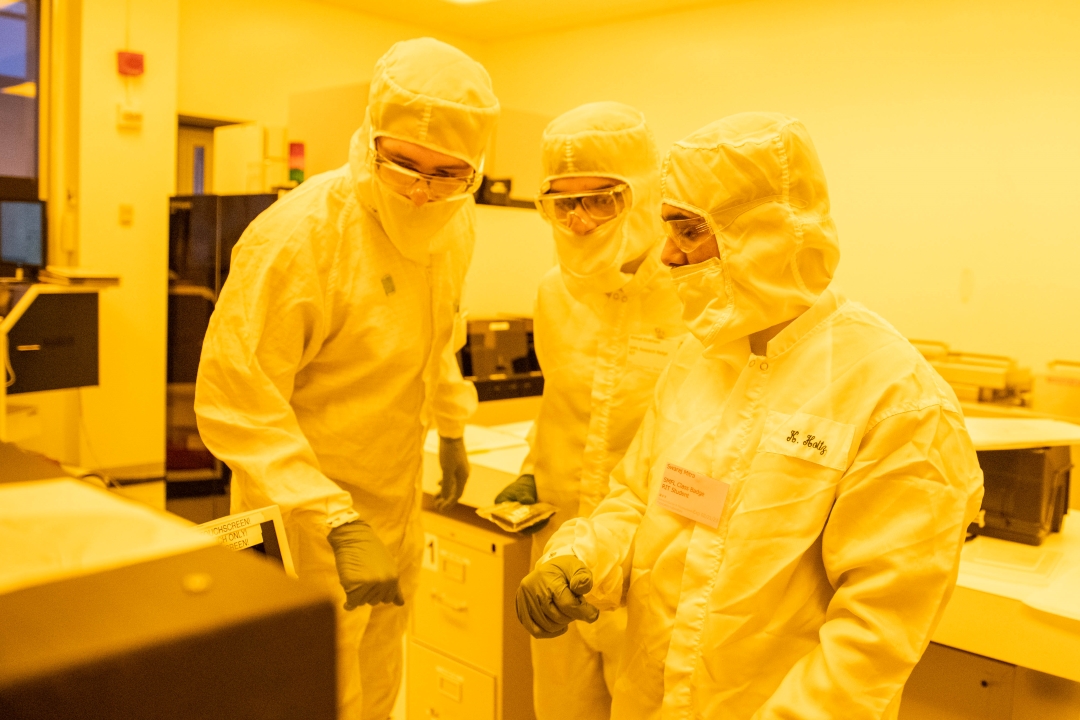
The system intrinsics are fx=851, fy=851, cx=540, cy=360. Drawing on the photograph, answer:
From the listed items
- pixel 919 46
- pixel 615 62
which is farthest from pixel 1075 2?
pixel 615 62

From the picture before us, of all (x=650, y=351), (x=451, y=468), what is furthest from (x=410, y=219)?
(x=451, y=468)

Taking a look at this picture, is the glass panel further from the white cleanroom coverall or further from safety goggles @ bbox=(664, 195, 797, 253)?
safety goggles @ bbox=(664, 195, 797, 253)

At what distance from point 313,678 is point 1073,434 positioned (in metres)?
2.01

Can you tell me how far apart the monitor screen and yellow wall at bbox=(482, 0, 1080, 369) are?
12.5 ft

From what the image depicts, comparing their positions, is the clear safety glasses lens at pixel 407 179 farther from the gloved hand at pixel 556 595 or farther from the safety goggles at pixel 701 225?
the gloved hand at pixel 556 595

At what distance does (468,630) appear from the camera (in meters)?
2.36

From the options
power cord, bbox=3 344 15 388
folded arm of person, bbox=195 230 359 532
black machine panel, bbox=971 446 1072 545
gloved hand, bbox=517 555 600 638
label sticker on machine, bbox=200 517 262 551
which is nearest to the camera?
label sticker on machine, bbox=200 517 262 551

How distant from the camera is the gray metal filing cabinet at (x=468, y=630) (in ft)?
7.45

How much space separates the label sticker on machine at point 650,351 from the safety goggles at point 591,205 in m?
0.26

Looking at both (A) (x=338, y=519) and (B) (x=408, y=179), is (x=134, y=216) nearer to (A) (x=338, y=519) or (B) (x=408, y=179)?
(B) (x=408, y=179)

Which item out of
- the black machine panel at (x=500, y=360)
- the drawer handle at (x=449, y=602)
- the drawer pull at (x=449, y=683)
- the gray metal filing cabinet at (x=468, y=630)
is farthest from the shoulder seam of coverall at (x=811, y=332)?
the black machine panel at (x=500, y=360)

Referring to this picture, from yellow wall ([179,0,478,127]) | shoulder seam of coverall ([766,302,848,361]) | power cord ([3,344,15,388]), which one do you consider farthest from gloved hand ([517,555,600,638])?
yellow wall ([179,0,478,127])

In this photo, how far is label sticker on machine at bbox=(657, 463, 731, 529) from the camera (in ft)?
3.99

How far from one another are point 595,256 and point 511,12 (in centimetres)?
453
